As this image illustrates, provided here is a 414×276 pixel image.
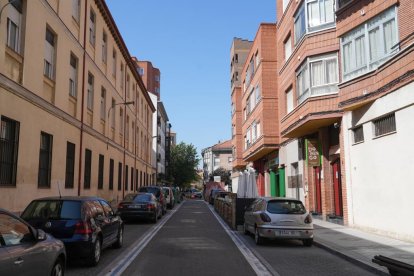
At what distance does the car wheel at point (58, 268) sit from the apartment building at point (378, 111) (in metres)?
9.84

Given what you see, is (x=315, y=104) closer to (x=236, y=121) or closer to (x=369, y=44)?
(x=369, y=44)

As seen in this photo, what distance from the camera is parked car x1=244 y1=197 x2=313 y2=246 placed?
12.7m

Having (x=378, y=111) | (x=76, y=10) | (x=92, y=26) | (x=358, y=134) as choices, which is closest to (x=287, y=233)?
(x=378, y=111)

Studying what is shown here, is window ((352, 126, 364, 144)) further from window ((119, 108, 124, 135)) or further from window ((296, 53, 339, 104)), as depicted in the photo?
window ((119, 108, 124, 135))

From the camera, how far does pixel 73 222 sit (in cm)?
920

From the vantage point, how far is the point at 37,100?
15.6m

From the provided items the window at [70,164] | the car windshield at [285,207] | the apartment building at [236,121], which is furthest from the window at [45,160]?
the apartment building at [236,121]

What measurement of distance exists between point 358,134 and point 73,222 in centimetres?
1172

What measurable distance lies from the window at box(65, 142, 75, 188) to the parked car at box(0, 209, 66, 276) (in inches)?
535

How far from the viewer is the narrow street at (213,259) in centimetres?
897

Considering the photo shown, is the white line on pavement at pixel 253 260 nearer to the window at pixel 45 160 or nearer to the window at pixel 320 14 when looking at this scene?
the window at pixel 45 160

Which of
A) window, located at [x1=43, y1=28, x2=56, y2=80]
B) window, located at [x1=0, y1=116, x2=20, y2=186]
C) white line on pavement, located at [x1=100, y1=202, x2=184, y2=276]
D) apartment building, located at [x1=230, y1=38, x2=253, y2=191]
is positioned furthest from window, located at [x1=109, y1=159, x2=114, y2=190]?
apartment building, located at [x1=230, y1=38, x2=253, y2=191]

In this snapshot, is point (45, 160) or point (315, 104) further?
point (315, 104)

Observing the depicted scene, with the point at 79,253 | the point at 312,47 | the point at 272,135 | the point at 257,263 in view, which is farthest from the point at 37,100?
the point at 272,135
